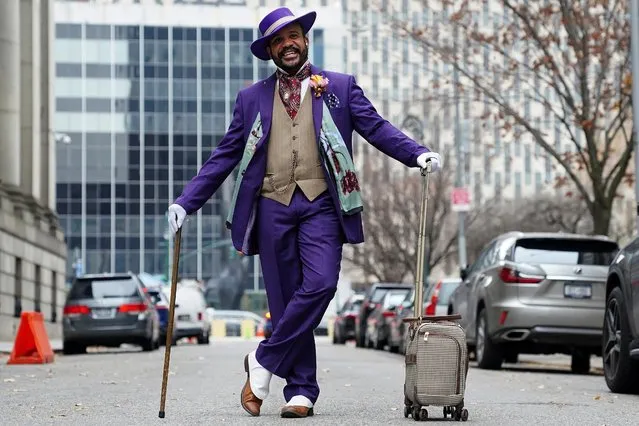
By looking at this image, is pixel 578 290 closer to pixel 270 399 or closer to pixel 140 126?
pixel 270 399

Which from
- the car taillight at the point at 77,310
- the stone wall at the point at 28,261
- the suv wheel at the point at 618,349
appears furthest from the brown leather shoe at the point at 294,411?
the stone wall at the point at 28,261

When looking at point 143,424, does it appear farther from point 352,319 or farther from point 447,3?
point 352,319

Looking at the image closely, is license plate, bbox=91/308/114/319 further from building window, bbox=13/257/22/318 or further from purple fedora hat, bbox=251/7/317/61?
purple fedora hat, bbox=251/7/317/61

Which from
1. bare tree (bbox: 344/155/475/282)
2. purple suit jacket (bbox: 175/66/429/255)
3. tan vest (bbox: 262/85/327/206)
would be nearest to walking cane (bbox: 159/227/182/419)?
purple suit jacket (bbox: 175/66/429/255)

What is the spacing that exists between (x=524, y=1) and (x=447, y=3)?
1381 mm

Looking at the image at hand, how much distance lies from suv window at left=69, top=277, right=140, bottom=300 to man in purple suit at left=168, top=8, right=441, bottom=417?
2115 cm

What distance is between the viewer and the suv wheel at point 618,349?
12367 mm

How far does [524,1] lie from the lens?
86.3ft

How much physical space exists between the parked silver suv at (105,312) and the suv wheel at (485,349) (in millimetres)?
11597

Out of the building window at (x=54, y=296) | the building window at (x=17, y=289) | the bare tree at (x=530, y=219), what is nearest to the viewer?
the building window at (x=17, y=289)

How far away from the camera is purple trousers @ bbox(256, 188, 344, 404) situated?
882cm

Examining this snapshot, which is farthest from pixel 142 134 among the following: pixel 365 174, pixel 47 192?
pixel 47 192

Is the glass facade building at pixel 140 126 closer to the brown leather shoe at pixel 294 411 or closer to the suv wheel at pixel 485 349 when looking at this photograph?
the suv wheel at pixel 485 349

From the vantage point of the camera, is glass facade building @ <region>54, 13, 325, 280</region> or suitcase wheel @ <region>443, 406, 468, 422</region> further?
glass facade building @ <region>54, 13, 325, 280</region>
